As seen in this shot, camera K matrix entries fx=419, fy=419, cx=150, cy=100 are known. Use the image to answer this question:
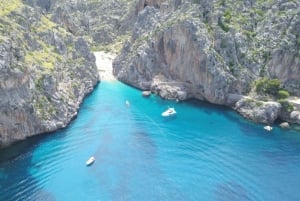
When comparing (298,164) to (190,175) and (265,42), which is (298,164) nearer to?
(190,175)

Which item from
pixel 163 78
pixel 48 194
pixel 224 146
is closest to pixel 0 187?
pixel 48 194

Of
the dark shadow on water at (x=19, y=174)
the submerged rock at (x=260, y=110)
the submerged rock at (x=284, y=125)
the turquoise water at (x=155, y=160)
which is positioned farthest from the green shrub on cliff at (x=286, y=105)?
the dark shadow on water at (x=19, y=174)

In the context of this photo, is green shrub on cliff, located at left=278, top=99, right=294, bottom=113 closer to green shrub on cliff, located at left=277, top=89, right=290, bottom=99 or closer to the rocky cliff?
the rocky cliff

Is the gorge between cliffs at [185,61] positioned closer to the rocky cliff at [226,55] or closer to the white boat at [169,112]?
the rocky cliff at [226,55]

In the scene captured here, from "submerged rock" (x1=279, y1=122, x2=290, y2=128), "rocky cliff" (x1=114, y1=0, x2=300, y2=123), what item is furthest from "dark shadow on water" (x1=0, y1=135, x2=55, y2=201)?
→ "submerged rock" (x1=279, y1=122, x2=290, y2=128)

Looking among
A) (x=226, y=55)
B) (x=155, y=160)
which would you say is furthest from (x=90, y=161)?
(x=226, y=55)

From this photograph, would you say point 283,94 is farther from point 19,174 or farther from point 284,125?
point 19,174
